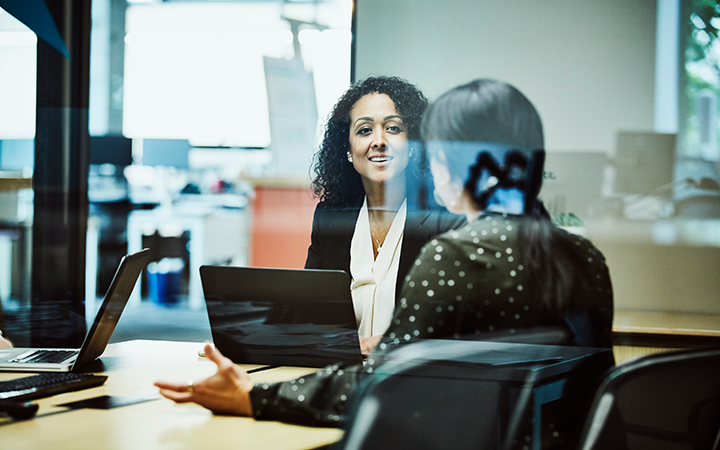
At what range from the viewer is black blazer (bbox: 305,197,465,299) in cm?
155

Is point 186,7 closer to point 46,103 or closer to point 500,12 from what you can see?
point 46,103

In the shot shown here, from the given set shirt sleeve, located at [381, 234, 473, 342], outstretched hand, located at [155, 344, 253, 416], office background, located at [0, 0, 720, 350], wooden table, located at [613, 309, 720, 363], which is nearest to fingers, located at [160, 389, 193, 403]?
outstretched hand, located at [155, 344, 253, 416]

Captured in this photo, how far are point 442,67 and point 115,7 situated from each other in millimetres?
1390

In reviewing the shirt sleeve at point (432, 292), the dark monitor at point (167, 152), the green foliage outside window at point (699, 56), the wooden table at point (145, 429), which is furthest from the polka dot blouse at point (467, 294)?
the dark monitor at point (167, 152)

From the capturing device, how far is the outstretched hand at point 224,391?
845 mm

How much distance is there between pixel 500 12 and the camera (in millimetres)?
1492

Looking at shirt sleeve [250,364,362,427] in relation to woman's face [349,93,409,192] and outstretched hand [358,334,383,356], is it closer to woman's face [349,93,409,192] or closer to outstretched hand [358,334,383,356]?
outstretched hand [358,334,383,356]

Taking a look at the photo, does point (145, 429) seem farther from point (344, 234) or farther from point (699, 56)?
point (699, 56)

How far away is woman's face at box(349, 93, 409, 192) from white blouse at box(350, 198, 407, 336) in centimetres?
14

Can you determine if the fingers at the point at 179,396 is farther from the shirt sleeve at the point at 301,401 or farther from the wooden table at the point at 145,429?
the shirt sleeve at the point at 301,401

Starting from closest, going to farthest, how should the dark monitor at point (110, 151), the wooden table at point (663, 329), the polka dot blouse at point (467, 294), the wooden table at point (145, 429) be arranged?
the wooden table at point (145, 429) → the polka dot blouse at point (467, 294) → the wooden table at point (663, 329) → the dark monitor at point (110, 151)

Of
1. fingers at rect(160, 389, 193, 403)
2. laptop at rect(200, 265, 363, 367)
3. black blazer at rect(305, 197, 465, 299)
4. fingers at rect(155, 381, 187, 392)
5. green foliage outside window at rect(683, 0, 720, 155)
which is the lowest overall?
fingers at rect(160, 389, 193, 403)

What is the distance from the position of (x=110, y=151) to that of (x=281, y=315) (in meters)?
1.46

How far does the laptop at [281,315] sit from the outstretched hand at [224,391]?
0.75ft
